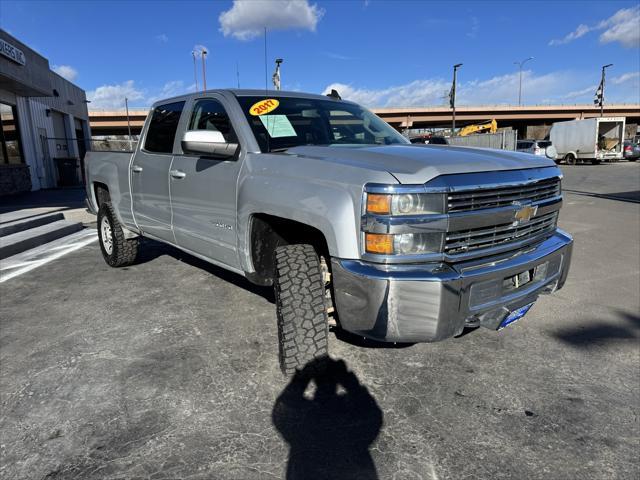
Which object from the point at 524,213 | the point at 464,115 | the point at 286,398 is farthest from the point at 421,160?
the point at 464,115

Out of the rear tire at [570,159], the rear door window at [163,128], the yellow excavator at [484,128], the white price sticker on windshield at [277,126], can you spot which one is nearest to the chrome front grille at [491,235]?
the white price sticker on windshield at [277,126]

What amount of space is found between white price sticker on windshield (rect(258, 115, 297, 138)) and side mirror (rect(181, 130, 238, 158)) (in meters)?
0.35

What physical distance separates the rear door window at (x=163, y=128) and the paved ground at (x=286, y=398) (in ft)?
4.90

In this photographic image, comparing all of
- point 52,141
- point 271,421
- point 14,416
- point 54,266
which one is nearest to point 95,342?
point 14,416

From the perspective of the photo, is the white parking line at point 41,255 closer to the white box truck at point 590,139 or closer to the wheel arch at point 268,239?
the wheel arch at point 268,239

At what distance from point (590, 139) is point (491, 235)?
104 feet

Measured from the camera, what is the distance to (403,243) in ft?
7.86

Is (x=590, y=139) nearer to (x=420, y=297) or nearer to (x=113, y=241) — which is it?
(x=113, y=241)

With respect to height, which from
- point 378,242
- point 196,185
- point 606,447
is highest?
point 196,185

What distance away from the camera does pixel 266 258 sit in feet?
11.0

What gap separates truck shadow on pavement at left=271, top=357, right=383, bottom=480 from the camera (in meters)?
2.15

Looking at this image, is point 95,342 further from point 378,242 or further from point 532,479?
point 532,479

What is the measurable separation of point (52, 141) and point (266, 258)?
19.9 meters

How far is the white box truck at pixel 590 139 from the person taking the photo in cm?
2892
